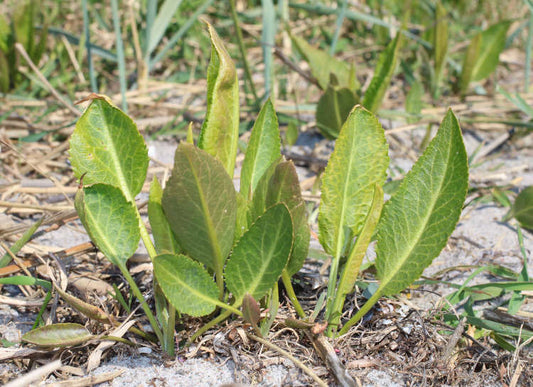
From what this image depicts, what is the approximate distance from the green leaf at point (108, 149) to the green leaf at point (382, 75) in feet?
3.03

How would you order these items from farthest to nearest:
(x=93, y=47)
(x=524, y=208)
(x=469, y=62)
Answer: (x=469, y=62), (x=93, y=47), (x=524, y=208)

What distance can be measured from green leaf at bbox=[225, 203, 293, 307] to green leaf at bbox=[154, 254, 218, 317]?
47 millimetres

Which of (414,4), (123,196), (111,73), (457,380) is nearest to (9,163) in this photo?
(111,73)

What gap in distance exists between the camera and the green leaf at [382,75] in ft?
5.55

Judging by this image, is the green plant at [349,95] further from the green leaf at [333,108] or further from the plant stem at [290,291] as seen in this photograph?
the plant stem at [290,291]

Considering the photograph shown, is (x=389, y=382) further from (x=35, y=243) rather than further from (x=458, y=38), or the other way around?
(x=458, y=38)

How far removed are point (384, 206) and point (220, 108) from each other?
346 millimetres

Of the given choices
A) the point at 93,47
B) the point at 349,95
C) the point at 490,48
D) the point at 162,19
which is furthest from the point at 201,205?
the point at 490,48

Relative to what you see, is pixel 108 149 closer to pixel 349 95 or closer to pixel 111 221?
pixel 111 221

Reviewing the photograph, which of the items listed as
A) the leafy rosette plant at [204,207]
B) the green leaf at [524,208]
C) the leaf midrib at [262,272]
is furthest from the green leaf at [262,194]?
the green leaf at [524,208]

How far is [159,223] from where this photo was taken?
101 cm

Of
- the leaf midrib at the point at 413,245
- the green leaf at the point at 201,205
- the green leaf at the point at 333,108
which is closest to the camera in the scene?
the green leaf at the point at 201,205

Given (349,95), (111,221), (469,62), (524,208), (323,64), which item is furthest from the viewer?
(469,62)

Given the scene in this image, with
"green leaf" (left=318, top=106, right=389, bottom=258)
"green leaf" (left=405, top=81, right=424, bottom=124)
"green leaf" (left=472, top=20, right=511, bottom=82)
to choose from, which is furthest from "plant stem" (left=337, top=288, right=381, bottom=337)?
"green leaf" (left=472, top=20, right=511, bottom=82)
